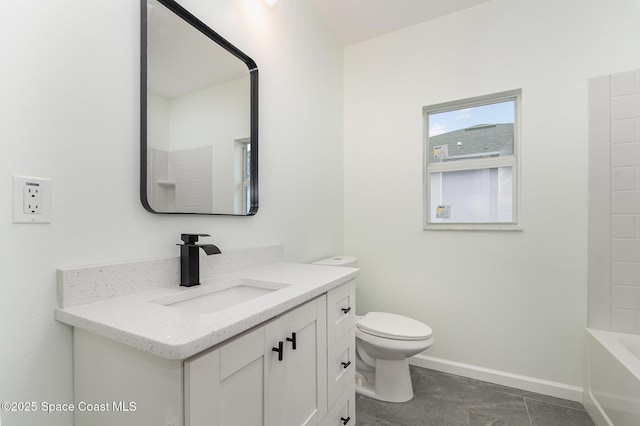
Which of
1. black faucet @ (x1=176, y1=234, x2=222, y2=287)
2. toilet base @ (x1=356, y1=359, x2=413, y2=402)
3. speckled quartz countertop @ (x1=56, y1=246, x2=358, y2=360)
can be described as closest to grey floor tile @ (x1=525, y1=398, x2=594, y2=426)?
toilet base @ (x1=356, y1=359, x2=413, y2=402)

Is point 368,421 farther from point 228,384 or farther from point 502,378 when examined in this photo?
point 228,384

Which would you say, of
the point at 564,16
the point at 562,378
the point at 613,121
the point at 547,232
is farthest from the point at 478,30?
the point at 562,378

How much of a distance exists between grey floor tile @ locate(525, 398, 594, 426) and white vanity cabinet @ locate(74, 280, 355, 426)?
1.31 metres

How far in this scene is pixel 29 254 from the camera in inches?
31.9

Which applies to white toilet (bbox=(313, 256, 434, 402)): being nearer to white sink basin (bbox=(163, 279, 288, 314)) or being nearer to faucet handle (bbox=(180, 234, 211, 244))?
white sink basin (bbox=(163, 279, 288, 314))

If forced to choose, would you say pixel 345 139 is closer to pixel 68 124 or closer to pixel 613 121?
pixel 613 121

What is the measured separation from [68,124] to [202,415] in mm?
907

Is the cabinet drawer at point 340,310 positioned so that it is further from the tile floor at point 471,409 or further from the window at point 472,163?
the window at point 472,163

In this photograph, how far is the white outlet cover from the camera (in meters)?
0.78

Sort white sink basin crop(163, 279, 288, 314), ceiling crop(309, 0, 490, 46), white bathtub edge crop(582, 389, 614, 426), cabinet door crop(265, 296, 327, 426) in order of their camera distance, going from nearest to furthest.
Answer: cabinet door crop(265, 296, 327, 426)
white sink basin crop(163, 279, 288, 314)
white bathtub edge crop(582, 389, 614, 426)
ceiling crop(309, 0, 490, 46)

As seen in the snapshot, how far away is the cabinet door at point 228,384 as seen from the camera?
0.66m

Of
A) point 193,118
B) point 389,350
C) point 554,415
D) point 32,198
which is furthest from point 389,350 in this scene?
point 32,198

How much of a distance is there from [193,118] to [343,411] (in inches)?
60.2

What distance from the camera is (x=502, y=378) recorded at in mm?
2002
